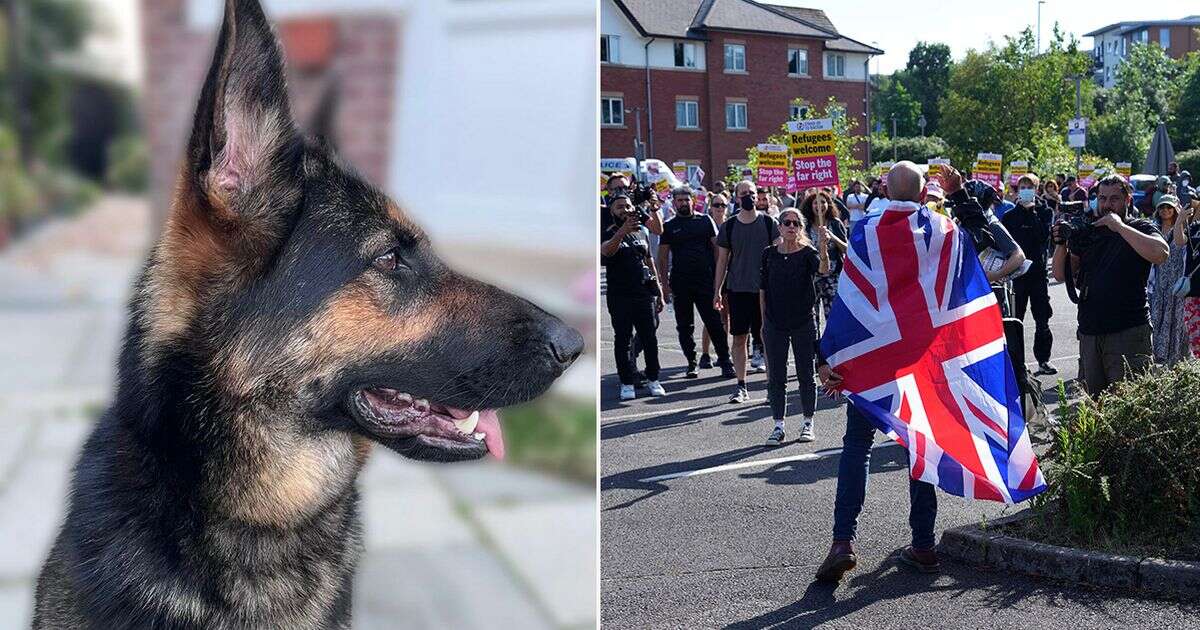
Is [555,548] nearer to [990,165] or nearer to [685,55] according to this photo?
[990,165]

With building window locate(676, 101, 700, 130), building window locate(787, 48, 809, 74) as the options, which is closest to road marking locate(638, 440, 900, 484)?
building window locate(676, 101, 700, 130)

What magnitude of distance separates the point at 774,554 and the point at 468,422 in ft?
14.8

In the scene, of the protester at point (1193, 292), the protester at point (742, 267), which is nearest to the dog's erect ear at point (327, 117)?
the protester at point (1193, 292)

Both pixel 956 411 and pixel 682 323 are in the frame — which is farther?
pixel 682 323

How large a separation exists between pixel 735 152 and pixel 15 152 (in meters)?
58.3

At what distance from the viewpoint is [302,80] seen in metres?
1.92

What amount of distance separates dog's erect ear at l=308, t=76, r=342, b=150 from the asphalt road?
3.76m

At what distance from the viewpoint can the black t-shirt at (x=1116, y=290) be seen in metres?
8.12

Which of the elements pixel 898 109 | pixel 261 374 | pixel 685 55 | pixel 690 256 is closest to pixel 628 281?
pixel 690 256

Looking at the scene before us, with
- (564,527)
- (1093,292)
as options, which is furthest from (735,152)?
(564,527)

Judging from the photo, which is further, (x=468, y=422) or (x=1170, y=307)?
(x=1170, y=307)

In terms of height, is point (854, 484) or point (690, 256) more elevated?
point (690, 256)

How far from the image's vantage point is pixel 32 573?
1.94m

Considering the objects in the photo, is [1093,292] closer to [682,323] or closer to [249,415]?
[682,323]
